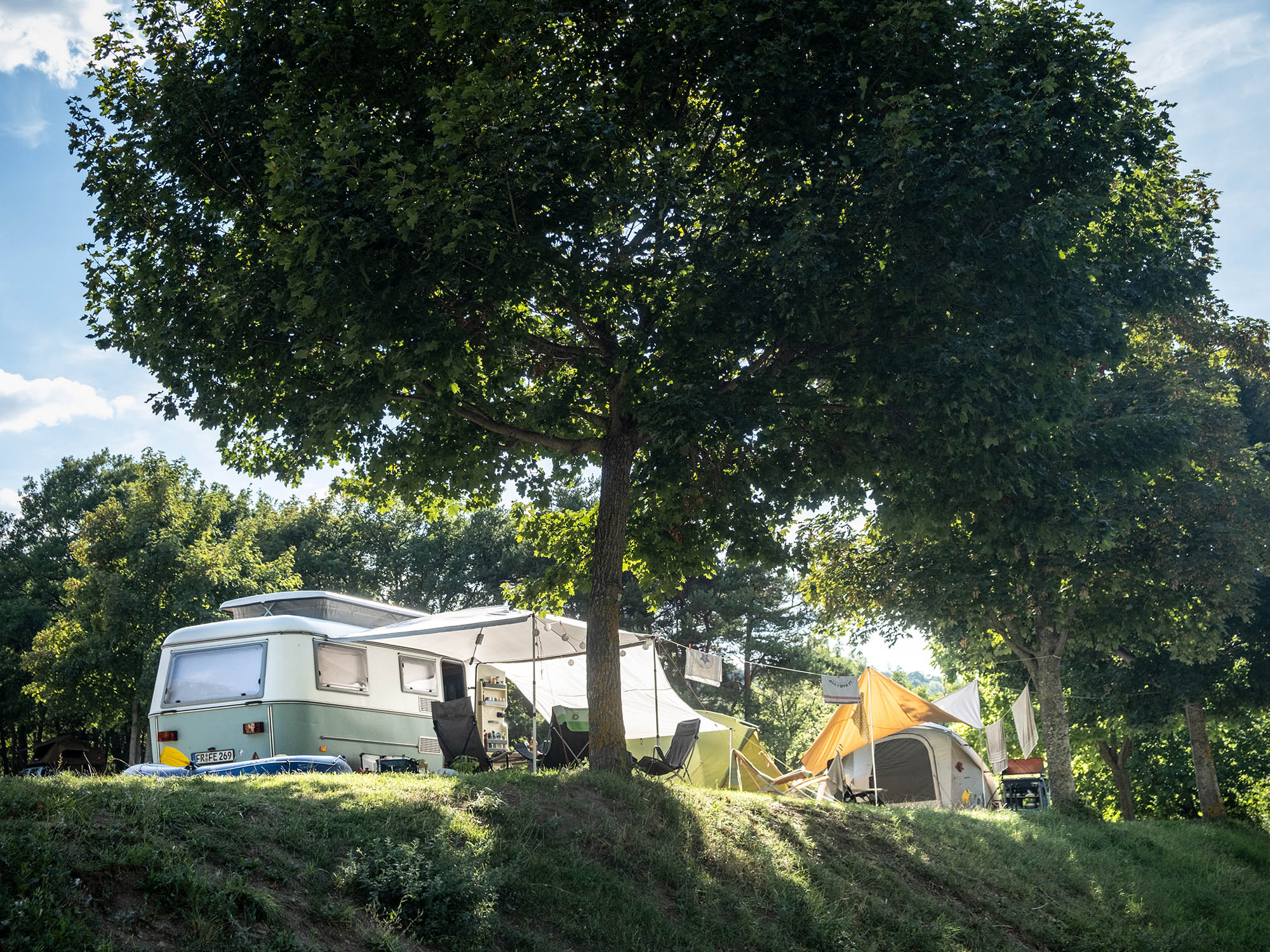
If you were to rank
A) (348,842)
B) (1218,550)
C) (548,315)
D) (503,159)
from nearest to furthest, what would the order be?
1. (348,842)
2. (503,159)
3. (548,315)
4. (1218,550)

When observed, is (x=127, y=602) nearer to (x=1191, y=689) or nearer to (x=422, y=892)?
(x=422, y=892)

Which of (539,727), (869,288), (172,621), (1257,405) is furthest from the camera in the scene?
(539,727)

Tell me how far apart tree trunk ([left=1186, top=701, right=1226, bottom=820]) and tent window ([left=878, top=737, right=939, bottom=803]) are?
6.55m

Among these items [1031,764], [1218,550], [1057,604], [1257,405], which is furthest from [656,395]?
[1031,764]

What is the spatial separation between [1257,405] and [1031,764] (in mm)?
9977

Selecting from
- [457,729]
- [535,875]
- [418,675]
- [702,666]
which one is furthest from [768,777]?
[535,875]

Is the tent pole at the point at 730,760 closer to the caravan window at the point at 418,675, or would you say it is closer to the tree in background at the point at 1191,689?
the caravan window at the point at 418,675

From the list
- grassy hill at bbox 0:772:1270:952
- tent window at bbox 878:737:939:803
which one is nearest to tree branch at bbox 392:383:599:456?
grassy hill at bbox 0:772:1270:952

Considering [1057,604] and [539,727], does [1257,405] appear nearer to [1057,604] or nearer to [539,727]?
[1057,604]

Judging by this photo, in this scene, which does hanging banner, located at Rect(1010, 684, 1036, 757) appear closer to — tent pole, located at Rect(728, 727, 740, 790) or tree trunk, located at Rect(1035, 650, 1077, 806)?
tree trunk, located at Rect(1035, 650, 1077, 806)

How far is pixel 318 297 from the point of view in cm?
920

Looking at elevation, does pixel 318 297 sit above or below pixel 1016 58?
→ below

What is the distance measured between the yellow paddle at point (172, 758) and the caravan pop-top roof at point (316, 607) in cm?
225

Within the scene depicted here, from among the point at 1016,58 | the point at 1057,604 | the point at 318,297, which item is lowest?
the point at 1057,604
